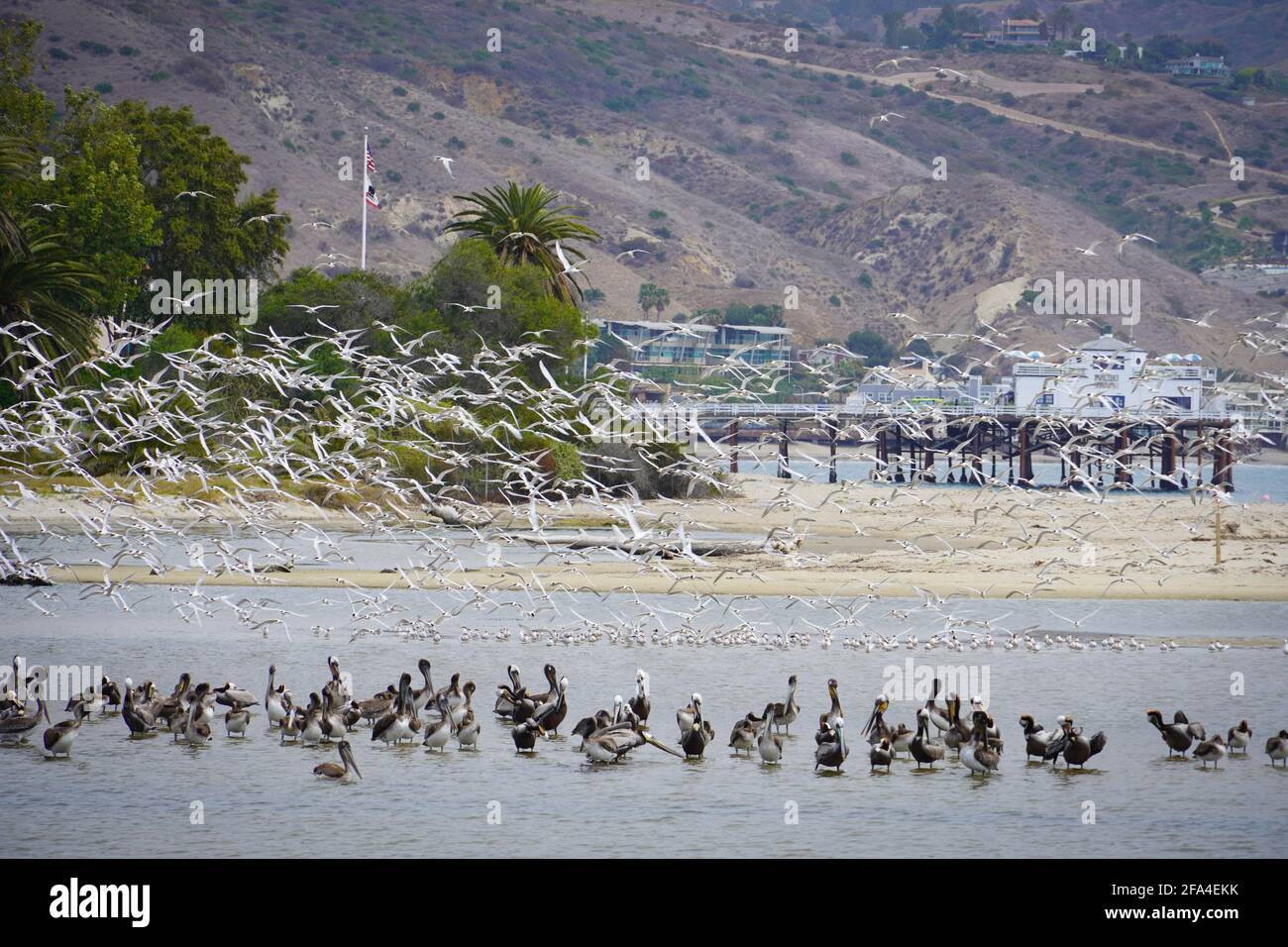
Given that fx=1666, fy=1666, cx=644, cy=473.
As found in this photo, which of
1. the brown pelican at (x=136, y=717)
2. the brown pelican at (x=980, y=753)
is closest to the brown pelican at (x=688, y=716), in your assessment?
the brown pelican at (x=980, y=753)

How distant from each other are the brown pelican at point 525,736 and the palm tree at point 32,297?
3328 centimetres

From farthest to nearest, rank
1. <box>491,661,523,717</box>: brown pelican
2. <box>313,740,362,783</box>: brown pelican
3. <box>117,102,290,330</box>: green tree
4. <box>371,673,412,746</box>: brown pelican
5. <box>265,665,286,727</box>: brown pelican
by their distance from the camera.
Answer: <box>117,102,290,330</box>: green tree → <box>491,661,523,717</box>: brown pelican → <box>265,665,286,727</box>: brown pelican → <box>371,673,412,746</box>: brown pelican → <box>313,740,362,783</box>: brown pelican

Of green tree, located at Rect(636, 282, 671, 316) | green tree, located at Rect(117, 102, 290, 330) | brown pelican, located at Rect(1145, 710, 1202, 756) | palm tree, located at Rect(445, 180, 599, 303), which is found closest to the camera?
brown pelican, located at Rect(1145, 710, 1202, 756)

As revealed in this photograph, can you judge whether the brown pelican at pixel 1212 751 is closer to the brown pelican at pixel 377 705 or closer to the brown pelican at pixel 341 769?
the brown pelican at pixel 377 705

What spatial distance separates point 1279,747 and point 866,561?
2274 centimetres

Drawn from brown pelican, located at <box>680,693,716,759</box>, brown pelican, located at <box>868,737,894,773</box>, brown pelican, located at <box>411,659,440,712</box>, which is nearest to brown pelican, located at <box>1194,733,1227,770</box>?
brown pelican, located at <box>868,737,894,773</box>

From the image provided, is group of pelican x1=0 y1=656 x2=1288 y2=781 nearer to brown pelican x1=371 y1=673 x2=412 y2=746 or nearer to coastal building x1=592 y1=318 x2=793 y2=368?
brown pelican x1=371 y1=673 x2=412 y2=746

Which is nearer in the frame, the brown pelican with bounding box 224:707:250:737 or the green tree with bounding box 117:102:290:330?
the brown pelican with bounding box 224:707:250:737

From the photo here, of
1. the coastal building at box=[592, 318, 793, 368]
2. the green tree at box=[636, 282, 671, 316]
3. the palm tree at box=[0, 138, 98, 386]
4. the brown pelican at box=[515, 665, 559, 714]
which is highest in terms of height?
the green tree at box=[636, 282, 671, 316]

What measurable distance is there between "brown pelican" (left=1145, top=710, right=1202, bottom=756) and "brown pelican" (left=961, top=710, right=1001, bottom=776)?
260 centimetres

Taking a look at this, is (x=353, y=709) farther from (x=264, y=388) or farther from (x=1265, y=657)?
(x=264, y=388)

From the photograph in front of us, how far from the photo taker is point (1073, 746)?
853 inches

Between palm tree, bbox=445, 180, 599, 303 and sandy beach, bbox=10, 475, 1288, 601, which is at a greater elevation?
palm tree, bbox=445, 180, 599, 303

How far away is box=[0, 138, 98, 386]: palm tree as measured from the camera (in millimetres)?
51625
